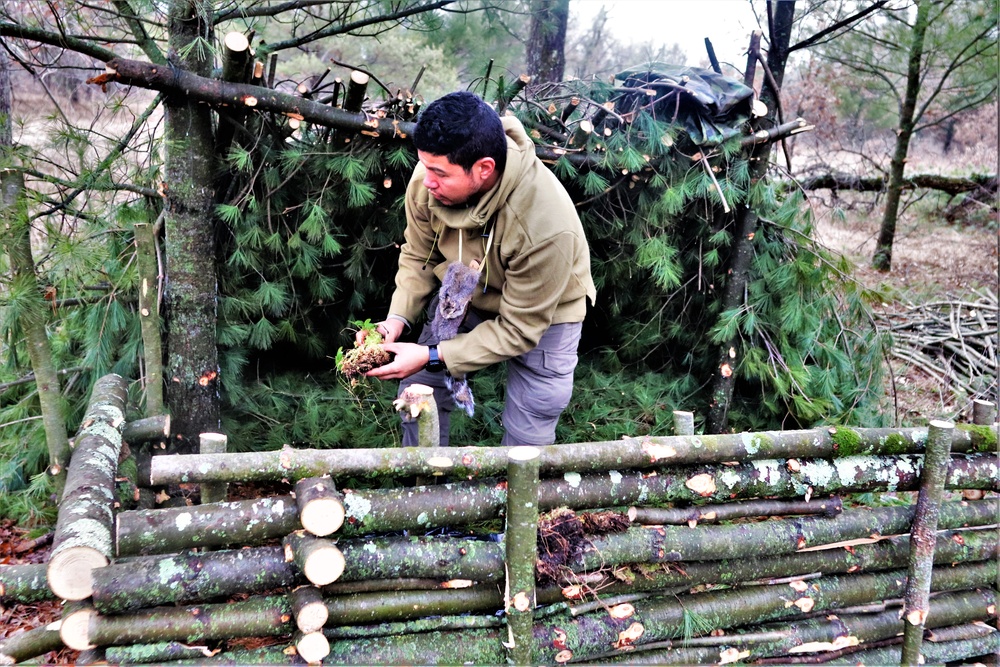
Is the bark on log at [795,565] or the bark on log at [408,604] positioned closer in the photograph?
the bark on log at [408,604]

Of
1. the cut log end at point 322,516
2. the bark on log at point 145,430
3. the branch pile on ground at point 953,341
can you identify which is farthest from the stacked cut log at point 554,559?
the branch pile on ground at point 953,341

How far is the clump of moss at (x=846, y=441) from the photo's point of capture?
296 cm

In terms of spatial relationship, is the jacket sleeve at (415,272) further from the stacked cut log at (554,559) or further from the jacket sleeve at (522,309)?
the stacked cut log at (554,559)

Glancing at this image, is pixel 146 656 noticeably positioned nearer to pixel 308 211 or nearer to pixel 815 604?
pixel 308 211

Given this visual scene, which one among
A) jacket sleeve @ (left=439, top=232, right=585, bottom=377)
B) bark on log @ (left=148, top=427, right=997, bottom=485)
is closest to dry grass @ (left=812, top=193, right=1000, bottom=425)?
bark on log @ (left=148, top=427, right=997, bottom=485)

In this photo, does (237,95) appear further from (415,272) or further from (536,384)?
(536,384)

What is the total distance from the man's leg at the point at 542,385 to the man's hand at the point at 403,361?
53cm

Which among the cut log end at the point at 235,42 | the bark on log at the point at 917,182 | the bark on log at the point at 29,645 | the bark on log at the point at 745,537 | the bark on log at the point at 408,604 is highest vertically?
the bark on log at the point at 917,182

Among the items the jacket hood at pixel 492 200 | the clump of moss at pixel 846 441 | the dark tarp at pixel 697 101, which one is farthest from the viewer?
the dark tarp at pixel 697 101

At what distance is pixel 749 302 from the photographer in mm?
4438

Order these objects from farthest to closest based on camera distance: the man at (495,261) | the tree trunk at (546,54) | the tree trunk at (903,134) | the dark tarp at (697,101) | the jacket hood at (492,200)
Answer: the tree trunk at (903,134) → the tree trunk at (546,54) → the dark tarp at (697,101) → the jacket hood at (492,200) → the man at (495,261)

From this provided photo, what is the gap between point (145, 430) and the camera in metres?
3.18

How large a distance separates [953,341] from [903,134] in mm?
2944

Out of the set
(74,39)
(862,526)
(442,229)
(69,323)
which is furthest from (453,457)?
(69,323)
